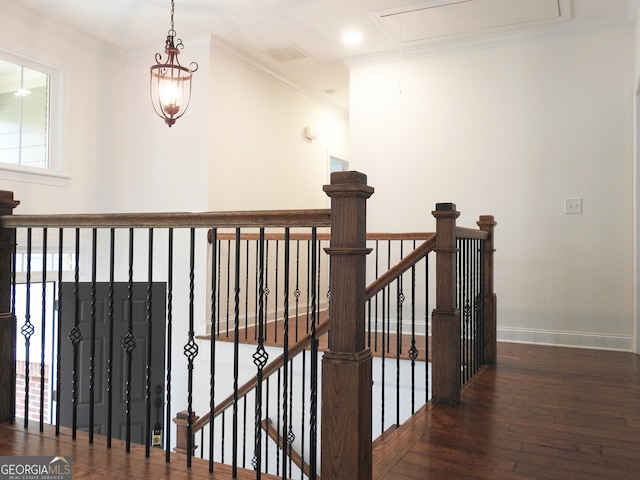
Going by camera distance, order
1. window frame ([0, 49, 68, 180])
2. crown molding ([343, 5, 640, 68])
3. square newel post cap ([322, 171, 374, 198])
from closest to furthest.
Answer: square newel post cap ([322, 171, 374, 198]) < crown molding ([343, 5, 640, 68]) < window frame ([0, 49, 68, 180])

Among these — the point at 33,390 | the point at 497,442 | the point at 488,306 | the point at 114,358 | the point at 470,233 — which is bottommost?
the point at 33,390

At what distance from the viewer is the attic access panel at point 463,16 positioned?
4133 millimetres

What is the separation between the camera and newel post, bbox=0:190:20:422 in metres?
2.44

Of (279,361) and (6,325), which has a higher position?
(6,325)

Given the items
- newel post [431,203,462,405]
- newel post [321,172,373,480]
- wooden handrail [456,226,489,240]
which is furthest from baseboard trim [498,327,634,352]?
newel post [321,172,373,480]

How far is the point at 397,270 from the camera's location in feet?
7.95

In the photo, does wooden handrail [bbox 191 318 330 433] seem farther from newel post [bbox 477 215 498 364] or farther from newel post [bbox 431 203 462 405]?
newel post [bbox 477 215 498 364]

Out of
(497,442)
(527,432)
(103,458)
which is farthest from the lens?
(527,432)

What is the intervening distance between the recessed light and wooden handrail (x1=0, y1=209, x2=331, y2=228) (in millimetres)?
3413

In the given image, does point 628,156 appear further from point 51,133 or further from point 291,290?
point 51,133

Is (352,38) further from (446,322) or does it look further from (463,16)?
(446,322)

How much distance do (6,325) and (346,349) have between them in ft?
5.85

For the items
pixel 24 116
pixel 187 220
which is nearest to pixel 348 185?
pixel 187 220

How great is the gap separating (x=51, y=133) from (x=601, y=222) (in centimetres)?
487
